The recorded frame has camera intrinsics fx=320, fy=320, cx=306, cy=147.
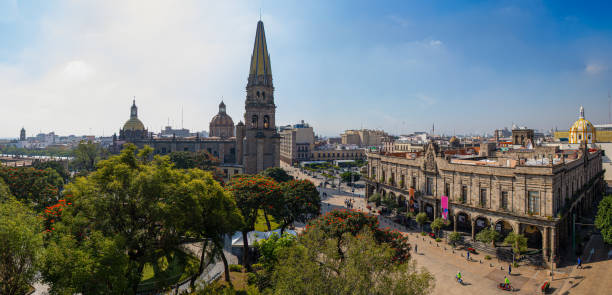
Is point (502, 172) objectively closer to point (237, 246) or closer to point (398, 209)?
point (398, 209)

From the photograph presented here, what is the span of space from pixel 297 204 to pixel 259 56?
49327 mm

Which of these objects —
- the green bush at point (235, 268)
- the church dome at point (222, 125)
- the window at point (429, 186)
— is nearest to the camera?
the green bush at point (235, 268)

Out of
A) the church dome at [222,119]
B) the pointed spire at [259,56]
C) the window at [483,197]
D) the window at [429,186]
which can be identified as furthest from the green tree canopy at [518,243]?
the church dome at [222,119]

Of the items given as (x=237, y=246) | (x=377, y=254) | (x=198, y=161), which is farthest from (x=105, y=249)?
(x=198, y=161)

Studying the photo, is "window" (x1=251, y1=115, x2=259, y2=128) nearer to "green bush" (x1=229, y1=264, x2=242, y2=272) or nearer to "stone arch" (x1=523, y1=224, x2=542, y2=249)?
"green bush" (x1=229, y1=264, x2=242, y2=272)

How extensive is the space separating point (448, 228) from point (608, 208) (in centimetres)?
1605

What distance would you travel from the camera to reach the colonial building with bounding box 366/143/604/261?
109 feet

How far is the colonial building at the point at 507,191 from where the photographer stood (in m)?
33.1

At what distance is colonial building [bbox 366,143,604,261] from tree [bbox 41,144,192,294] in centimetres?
3374

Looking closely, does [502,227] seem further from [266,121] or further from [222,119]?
[222,119]

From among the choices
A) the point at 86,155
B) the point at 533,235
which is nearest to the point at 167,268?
the point at 533,235

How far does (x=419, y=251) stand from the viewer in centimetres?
3675

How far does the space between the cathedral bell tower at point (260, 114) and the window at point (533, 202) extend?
175 ft

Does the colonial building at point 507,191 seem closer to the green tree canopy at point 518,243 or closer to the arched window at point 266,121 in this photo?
the green tree canopy at point 518,243
